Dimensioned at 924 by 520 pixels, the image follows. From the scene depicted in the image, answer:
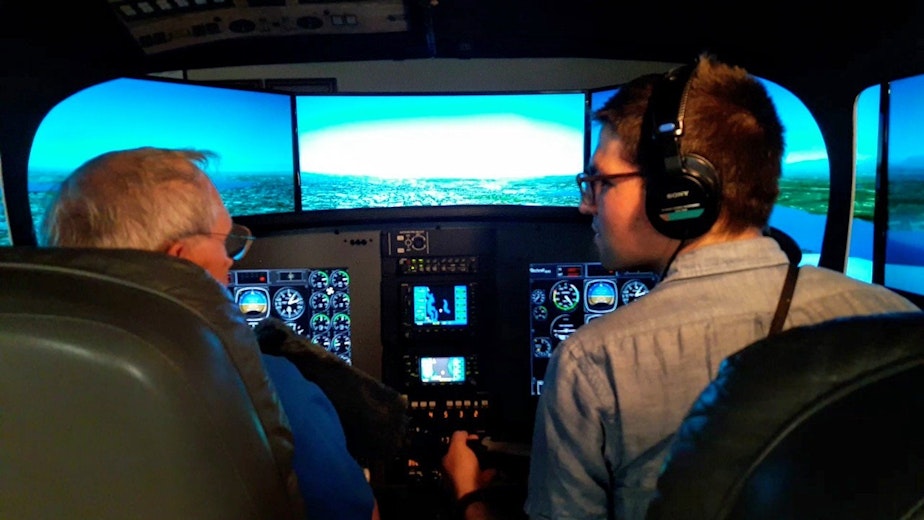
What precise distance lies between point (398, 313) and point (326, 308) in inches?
9.5

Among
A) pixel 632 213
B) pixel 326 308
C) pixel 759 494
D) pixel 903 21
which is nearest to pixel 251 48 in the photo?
pixel 326 308

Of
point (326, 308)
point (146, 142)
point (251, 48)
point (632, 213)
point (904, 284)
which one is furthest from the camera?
point (251, 48)

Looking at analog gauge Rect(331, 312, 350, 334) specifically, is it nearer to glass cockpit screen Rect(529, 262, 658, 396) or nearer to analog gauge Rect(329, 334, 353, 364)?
analog gauge Rect(329, 334, 353, 364)

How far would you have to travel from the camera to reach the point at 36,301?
56 centimetres

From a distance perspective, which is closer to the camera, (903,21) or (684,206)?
(684,206)

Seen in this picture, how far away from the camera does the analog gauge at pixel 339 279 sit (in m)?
2.18

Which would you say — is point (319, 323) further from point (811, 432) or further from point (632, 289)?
point (811, 432)

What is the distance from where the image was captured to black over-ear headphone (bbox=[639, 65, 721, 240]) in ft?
3.01

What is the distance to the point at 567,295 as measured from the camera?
7.24ft

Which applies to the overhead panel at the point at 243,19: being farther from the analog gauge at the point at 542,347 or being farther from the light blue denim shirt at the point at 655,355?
the light blue denim shirt at the point at 655,355

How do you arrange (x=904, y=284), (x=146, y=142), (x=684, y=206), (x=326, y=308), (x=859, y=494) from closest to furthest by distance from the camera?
(x=859, y=494)
(x=684, y=206)
(x=904, y=284)
(x=146, y=142)
(x=326, y=308)

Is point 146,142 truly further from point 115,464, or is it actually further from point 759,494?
point 759,494

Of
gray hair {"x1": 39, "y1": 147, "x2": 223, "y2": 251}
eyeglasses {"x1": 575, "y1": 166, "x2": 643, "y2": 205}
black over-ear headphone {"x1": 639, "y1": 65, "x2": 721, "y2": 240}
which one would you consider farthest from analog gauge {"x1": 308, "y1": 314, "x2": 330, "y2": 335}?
black over-ear headphone {"x1": 639, "y1": 65, "x2": 721, "y2": 240}

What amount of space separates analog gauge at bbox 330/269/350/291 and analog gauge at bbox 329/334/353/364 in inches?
6.4
